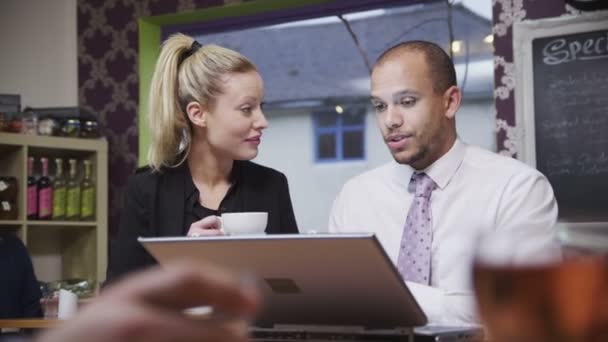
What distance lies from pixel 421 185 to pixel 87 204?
10.4ft

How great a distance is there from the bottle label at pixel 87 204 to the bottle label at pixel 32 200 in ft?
0.91

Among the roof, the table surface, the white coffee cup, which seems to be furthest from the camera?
the roof

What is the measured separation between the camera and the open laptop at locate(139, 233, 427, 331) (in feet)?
3.35

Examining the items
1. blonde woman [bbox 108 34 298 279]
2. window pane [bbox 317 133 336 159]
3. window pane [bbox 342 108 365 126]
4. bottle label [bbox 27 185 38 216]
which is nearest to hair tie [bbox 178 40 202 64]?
blonde woman [bbox 108 34 298 279]

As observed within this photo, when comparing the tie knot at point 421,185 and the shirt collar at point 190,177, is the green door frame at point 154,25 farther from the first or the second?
the tie knot at point 421,185

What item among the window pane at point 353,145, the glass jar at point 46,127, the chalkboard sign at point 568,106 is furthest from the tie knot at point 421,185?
the window pane at point 353,145

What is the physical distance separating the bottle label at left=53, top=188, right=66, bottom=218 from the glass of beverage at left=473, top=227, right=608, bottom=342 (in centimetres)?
483

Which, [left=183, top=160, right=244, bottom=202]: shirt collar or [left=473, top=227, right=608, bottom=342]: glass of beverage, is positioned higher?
[left=183, top=160, right=244, bottom=202]: shirt collar

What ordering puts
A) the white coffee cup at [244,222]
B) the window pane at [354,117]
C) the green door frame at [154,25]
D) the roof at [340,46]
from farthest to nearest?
1. the window pane at [354,117]
2. the green door frame at [154,25]
3. the roof at [340,46]
4. the white coffee cup at [244,222]

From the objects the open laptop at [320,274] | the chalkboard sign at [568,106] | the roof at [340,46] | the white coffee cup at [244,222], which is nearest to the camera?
the open laptop at [320,274]

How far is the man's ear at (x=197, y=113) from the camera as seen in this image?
2.45 meters

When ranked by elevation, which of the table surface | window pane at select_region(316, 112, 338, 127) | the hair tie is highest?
window pane at select_region(316, 112, 338, 127)

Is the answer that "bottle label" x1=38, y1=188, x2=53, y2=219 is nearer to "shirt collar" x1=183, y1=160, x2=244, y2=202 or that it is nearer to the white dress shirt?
"shirt collar" x1=183, y1=160, x2=244, y2=202

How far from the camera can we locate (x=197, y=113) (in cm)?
246
